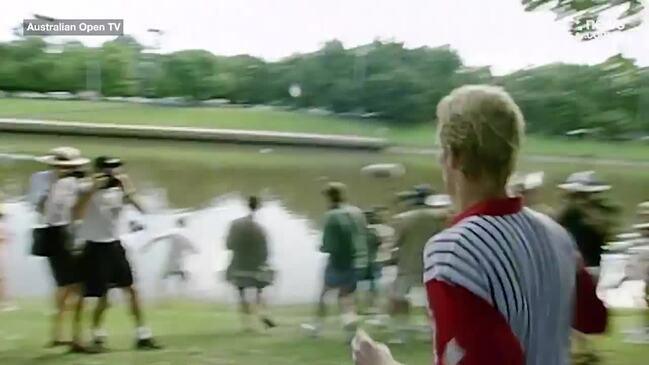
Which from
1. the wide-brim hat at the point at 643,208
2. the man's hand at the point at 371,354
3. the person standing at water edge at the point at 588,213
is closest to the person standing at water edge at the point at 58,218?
the person standing at water edge at the point at 588,213

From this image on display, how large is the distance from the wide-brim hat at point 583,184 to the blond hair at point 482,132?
152 centimetres

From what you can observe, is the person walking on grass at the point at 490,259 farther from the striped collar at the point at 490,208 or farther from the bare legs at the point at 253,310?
the bare legs at the point at 253,310

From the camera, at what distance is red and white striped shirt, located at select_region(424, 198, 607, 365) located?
899mm

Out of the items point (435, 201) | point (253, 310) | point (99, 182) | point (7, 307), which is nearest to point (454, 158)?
point (435, 201)

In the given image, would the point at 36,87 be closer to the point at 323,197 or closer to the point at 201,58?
the point at 201,58

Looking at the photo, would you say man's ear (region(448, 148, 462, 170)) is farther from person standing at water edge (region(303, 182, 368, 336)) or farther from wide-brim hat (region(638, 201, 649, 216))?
wide-brim hat (region(638, 201, 649, 216))

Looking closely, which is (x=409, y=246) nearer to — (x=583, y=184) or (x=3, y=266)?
(x=583, y=184)

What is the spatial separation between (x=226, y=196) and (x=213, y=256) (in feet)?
0.54

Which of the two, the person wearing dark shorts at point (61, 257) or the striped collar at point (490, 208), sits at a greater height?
the striped collar at point (490, 208)

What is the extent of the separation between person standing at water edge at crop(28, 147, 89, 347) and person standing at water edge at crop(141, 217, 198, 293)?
0.53 feet

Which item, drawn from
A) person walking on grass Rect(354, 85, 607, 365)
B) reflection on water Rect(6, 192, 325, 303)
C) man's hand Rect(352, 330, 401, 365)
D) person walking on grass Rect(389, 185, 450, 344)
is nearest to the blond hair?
person walking on grass Rect(354, 85, 607, 365)

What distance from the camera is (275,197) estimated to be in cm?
242

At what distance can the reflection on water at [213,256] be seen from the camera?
2.40 meters

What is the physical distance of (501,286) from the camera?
93 centimetres
